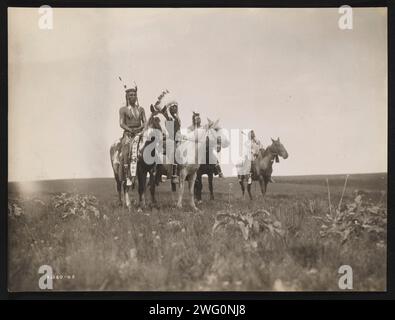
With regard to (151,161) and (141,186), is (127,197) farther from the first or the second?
(151,161)

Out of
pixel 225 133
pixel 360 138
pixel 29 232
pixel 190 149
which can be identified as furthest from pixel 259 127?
pixel 29 232

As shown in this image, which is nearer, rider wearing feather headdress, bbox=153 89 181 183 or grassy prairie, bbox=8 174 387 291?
grassy prairie, bbox=8 174 387 291

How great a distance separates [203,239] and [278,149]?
1400 mm

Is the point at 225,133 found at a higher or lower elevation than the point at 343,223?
higher

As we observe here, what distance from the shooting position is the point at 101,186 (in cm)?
545

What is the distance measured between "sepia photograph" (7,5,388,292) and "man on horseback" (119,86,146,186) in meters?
0.01

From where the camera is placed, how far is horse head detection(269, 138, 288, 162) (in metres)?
5.45

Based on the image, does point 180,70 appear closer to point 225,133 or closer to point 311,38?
point 225,133

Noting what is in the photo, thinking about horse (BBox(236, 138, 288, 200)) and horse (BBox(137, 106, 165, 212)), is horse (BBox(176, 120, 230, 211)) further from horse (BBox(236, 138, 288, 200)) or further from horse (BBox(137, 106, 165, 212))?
horse (BBox(236, 138, 288, 200))

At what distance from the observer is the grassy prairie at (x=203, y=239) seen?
529cm

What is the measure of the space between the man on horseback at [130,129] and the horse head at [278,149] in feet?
5.16

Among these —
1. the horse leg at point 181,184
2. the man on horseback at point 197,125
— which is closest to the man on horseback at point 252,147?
the man on horseback at point 197,125

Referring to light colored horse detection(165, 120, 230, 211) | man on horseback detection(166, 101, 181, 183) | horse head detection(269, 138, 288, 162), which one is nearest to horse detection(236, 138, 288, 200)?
Result: horse head detection(269, 138, 288, 162)
